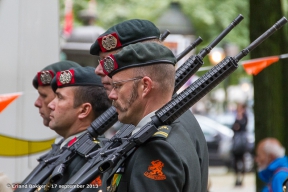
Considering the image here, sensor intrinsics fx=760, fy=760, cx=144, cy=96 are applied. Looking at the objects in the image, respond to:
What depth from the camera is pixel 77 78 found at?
215 inches

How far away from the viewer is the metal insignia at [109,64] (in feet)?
13.1

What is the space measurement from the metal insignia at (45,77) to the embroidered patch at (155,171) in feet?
8.59

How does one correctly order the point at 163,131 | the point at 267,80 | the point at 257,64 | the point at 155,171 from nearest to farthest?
the point at 155,171 < the point at 163,131 < the point at 257,64 < the point at 267,80

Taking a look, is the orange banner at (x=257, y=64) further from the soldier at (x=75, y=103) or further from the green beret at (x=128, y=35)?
the green beret at (x=128, y=35)

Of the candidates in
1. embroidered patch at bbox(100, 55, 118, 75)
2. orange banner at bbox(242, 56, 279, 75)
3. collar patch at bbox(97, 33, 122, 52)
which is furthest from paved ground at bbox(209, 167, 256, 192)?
embroidered patch at bbox(100, 55, 118, 75)

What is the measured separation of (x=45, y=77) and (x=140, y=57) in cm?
239

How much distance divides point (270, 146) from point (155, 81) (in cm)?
431

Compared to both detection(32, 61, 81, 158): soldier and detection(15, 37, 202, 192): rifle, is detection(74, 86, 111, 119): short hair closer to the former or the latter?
detection(15, 37, 202, 192): rifle

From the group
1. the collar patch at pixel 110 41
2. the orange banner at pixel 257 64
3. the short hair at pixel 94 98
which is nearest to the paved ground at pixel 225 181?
the orange banner at pixel 257 64

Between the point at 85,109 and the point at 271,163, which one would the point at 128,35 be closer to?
the point at 85,109

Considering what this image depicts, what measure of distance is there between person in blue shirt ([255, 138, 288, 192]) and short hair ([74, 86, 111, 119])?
8.01 ft

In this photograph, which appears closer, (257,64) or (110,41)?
(110,41)

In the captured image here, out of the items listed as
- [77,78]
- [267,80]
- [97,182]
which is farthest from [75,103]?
[267,80]

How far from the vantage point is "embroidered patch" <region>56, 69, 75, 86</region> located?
5.45 metres
